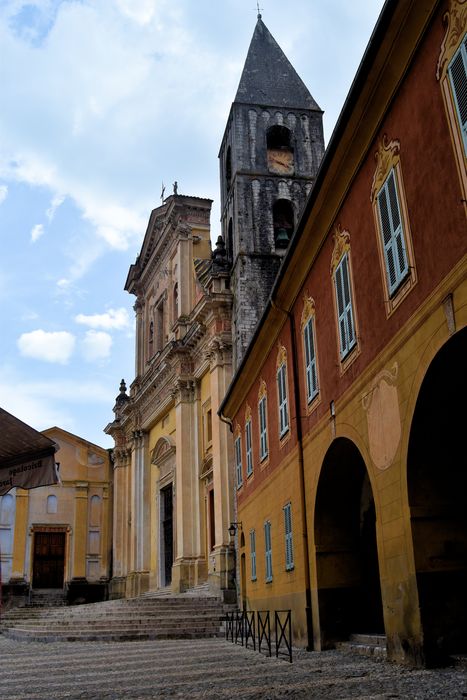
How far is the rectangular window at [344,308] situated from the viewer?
10.5 m

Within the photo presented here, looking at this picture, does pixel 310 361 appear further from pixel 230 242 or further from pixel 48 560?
pixel 48 560

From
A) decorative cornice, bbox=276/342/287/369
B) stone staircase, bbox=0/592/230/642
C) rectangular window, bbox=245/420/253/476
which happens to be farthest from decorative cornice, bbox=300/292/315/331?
stone staircase, bbox=0/592/230/642

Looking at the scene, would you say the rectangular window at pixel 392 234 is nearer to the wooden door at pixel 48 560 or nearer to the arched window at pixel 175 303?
the arched window at pixel 175 303

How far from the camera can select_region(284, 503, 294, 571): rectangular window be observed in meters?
13.9

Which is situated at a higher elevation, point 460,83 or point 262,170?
point 262,170

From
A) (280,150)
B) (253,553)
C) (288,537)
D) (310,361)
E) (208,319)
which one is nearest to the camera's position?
(310,361)

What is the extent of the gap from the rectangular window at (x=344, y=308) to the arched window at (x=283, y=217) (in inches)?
639

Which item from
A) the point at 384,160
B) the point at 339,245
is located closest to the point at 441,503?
the point at 384,160

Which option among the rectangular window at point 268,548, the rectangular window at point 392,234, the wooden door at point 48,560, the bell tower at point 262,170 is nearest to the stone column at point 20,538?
the wooden door at point 48,560

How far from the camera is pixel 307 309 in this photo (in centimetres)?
1305

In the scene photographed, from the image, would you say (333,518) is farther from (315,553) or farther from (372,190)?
(372,190)

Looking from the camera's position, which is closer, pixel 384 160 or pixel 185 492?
pixel 384 160

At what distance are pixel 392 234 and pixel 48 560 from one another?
113 ft

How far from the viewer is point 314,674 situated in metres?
8.87
